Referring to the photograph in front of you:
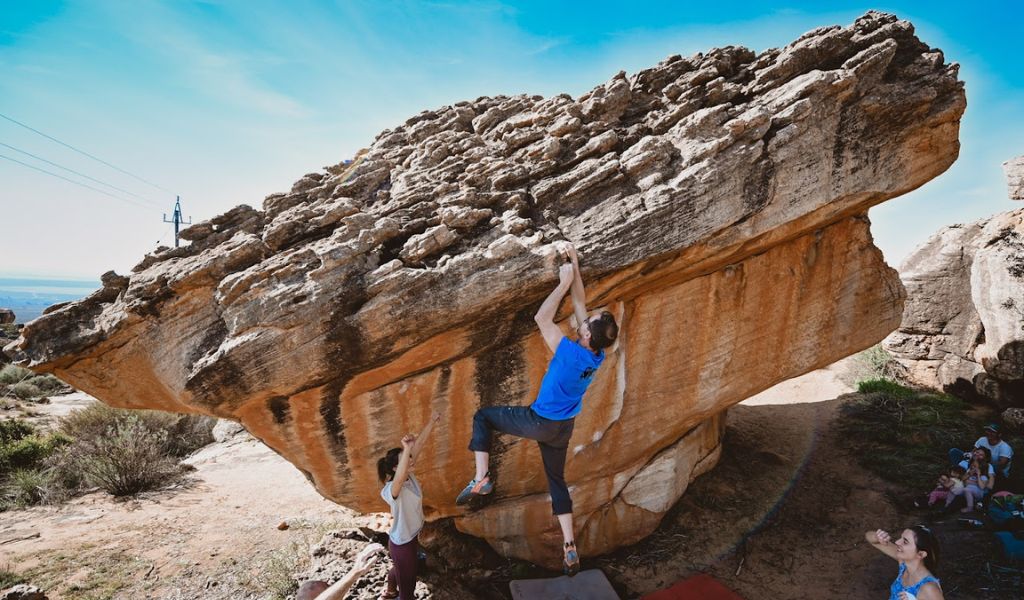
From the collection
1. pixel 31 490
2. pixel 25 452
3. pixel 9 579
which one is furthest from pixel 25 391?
pixel 9 579

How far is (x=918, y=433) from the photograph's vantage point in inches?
399

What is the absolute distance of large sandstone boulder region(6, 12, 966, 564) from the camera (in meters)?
5.62

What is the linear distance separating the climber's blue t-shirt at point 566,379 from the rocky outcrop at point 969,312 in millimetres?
11819

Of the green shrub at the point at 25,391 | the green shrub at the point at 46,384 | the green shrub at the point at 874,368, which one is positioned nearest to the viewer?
the green shrub at the point at 874,368

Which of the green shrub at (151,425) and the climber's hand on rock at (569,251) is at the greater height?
the climber's hand on rock at (569,251)

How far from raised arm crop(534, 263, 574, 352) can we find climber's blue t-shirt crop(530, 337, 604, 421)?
16 centimetres

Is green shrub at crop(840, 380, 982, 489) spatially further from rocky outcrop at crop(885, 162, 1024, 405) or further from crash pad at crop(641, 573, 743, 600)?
crash pad at crop(641, 573, 743, 600)

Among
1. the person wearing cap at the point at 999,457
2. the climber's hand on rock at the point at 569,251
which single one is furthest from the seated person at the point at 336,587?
the person wearing cap at the point at 999,457

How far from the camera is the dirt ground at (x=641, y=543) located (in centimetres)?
713

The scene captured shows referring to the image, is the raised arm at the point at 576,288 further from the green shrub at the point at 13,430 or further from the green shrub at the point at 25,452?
the green shrub at the point at 13,430

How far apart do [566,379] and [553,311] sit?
0.78m

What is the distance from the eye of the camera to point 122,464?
1063 cm

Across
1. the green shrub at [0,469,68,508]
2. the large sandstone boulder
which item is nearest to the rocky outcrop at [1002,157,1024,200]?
the large sandstone boulder

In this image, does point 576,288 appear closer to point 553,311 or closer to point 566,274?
point 566,274
